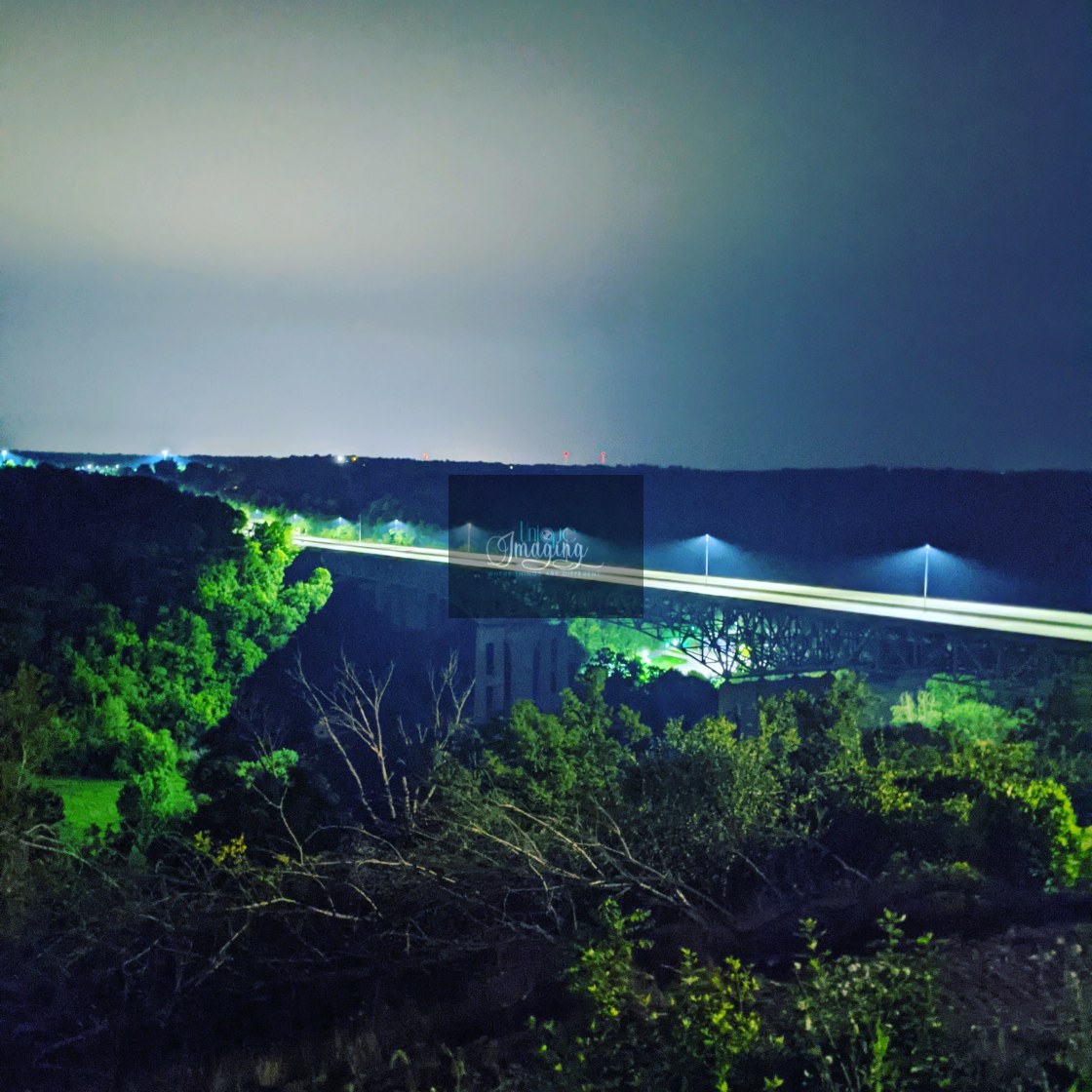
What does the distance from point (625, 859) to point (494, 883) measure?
896 mm

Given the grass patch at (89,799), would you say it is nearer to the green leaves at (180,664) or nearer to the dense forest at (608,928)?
the green leaves at (180,664)

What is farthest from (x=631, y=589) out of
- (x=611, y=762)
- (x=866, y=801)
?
(x=866, y=801)

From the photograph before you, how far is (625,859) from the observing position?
702 centimetres

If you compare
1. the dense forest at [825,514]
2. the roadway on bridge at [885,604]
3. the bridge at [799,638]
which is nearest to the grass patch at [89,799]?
the bridge at [799,638]

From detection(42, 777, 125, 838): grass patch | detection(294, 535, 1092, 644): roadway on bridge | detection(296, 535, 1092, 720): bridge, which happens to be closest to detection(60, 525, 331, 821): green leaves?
detection(42, 777, 125, 838): grass patch

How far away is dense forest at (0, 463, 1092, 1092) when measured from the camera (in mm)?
4289

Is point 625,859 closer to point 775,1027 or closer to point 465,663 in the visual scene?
point 775,1027

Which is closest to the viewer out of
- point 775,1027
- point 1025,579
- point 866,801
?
point 775,1027

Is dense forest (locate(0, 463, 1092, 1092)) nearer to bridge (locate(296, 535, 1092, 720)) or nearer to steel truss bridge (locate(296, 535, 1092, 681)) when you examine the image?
steel truss bridge (locate(296, 535, 1092, 681))

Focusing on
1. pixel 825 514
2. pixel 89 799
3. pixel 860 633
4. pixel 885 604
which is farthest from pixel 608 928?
pixel 825 514

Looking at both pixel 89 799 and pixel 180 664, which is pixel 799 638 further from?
pixel 89 799

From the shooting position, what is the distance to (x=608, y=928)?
575 cm

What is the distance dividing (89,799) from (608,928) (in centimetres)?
1410

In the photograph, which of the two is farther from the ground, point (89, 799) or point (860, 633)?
point (860, 633)
